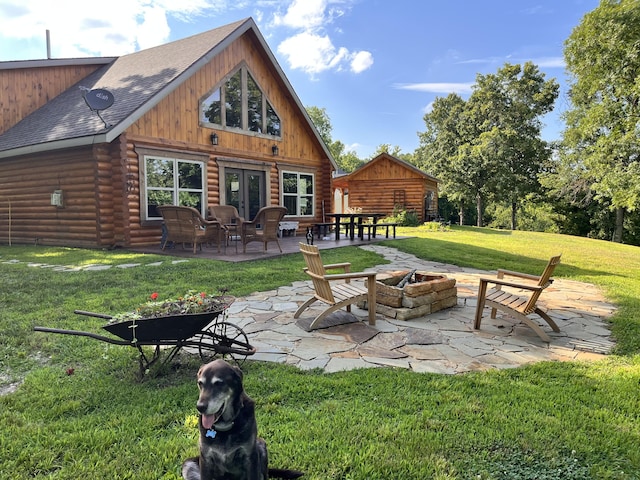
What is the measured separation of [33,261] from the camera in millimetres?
8148

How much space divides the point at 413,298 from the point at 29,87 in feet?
50.0

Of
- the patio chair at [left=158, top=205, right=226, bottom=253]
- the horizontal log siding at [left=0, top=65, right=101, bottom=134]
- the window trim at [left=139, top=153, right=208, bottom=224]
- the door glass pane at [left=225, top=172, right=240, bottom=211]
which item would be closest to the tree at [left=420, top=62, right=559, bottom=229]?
the door glass pane at [left=225, top=172, right=240, bottom=211]

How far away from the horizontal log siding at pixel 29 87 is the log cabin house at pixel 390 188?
1541cm

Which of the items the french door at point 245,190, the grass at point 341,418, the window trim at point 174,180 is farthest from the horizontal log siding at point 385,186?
the grass at point 341,418

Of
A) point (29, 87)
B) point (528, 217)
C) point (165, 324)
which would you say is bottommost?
point (165, 324)

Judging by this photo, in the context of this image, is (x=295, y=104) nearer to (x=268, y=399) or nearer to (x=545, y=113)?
(x=268, y=399)

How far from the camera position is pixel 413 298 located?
4516 mm

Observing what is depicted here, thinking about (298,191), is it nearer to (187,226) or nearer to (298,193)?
(298,193)

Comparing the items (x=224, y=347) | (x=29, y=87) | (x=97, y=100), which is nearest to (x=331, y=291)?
(x=224, y=347)

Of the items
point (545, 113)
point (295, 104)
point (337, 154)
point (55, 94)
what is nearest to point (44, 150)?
point (55, 94)

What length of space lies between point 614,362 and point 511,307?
3.05 feet

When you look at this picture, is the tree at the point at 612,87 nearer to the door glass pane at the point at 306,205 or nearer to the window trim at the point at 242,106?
the door glass pane at the point at 306,205

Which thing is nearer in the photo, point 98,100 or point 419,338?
point 419,338

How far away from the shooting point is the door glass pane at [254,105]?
1256cm
